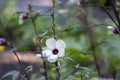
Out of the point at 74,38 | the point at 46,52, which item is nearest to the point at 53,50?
the point at 46,52

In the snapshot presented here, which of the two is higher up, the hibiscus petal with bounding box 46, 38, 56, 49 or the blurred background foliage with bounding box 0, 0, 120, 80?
the hibiscus petal with bounding box 46, 38, 56, 49

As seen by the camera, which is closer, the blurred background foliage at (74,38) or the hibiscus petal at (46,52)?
the hibiscus petal at (46,52)

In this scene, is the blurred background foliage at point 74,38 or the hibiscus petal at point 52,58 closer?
the hibiscus petal at point 52,58

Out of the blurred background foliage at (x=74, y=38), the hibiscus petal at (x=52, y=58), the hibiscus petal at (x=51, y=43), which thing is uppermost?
the hibiscus petal at (x=51, y=43)

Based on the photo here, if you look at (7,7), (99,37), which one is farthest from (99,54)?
(7,7)

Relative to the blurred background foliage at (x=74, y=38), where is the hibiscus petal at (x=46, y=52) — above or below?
above

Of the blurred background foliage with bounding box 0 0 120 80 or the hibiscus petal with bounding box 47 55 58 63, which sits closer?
the hibiscus petal with bounding box 47 55 58 63

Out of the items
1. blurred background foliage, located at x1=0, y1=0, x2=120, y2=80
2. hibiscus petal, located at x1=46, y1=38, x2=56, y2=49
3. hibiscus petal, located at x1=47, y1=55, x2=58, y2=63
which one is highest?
hibiscus petal, located at x1=46, y1=38, x2=56, y2=49
